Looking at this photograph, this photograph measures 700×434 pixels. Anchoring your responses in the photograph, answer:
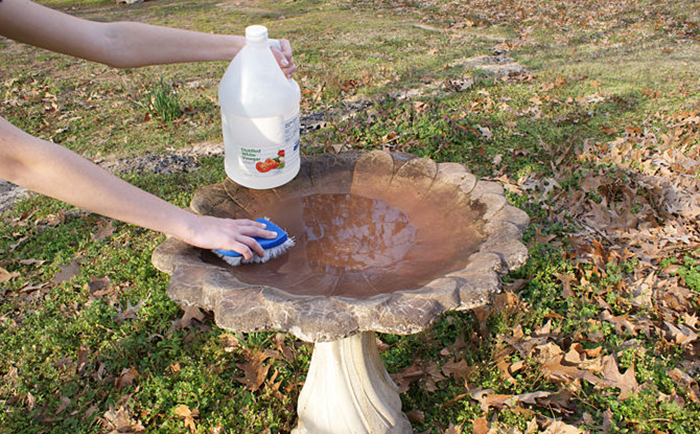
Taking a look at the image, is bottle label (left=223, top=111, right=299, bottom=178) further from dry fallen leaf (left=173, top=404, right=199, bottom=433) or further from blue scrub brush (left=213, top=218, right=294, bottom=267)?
dry fallen leaf (left=173, top=404, right=199, bottom=433)

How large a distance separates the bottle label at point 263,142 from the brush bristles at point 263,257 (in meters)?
0.43

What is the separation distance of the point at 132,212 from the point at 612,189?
4.17 meters

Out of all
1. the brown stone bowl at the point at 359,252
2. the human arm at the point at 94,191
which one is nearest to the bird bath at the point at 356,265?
the brown stone bowl at the point at 359,252

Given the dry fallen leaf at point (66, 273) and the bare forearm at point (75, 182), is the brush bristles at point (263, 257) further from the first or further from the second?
the dry fallen leaf at point (66, 273)

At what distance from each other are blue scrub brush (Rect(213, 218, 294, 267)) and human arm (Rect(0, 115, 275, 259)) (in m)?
0.09

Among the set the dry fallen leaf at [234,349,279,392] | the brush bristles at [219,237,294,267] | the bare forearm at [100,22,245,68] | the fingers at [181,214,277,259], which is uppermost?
the bare forearm at [100,22,245,68]

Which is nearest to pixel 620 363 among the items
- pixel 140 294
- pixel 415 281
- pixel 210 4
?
pixel 415 281

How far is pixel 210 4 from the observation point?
1177 cm

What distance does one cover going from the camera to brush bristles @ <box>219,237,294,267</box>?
2.07 meters

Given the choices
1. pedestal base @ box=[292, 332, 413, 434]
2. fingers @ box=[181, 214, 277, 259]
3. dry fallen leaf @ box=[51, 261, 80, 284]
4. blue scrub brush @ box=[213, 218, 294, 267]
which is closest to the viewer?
fingers @ box=[181, 214, 277, 259]

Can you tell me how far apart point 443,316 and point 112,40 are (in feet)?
8.46

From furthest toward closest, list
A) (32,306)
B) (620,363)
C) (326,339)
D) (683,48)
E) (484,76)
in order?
(683,48)
(484,76)
(32,306)
(620,363)
(326,339)

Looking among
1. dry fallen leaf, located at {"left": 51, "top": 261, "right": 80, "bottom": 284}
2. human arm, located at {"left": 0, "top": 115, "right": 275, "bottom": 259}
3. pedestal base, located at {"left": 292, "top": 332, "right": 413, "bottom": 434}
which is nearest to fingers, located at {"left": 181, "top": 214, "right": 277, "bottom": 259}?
human arm, located at {"left": 0, "top": 115, "right": 275, "bottom": 259}

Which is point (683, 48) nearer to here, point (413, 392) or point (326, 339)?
point (413, 392)
